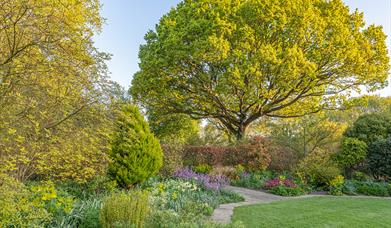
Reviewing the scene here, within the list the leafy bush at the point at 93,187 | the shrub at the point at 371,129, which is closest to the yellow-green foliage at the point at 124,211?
the leafy bush at the point at 93,187

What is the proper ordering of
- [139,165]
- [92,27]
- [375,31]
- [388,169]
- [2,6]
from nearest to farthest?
[2,6] < [92,27] < [139,165] < [388,169] < [375,31]

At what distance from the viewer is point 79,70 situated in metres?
3.98

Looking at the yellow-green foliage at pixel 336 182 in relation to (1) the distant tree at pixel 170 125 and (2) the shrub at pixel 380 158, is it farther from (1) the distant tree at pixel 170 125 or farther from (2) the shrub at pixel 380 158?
(1) the distant tree at pixel 170 125

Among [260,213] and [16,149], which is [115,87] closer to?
[16,149]

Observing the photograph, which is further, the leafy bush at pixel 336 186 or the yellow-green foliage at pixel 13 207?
the leafy bush at pixel 336 186

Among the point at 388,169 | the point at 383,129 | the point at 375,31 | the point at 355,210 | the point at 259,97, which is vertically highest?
the point at 375,31

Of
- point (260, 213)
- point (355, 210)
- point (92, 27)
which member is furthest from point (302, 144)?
point (92, 27)

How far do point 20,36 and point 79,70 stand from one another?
30.7 inches

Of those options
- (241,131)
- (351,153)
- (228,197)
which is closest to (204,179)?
(228,197)

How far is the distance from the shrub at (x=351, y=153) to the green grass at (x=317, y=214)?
13.0ft

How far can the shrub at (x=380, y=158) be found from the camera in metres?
10.7

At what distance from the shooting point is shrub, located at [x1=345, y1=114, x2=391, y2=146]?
11.8 m

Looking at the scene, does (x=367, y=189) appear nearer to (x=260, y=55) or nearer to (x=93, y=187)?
(x=260, y=55)

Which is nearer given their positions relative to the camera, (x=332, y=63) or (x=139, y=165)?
(x=139, y=165)
